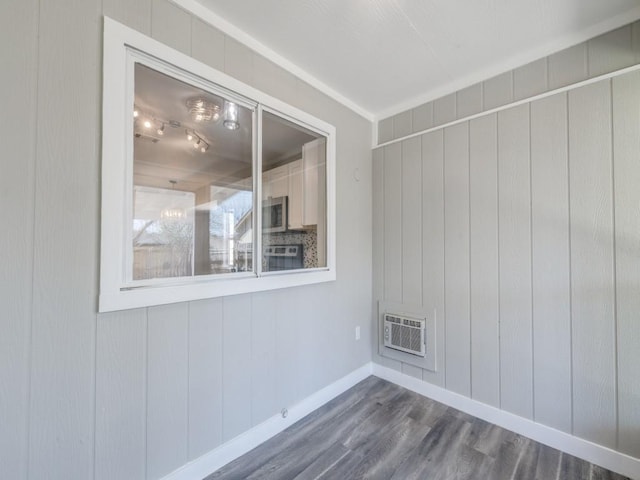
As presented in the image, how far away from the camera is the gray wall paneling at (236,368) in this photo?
1.61m

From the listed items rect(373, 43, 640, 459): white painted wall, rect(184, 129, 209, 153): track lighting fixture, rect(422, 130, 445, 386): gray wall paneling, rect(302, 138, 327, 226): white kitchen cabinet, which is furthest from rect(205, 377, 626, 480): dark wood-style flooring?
rect(184, 129, 209, 153): track lighting fixture

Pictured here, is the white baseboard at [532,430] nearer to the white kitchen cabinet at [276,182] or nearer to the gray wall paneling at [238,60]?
the white kitchen cabinet at [276,182]

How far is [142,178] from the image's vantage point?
1484mm

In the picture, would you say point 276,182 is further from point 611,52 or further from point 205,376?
point 611,52

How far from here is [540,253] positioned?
1.79 meters

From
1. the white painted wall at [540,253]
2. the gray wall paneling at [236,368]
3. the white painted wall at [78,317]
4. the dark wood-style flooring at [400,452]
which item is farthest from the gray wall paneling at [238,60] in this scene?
the dark wood-style flooring at [400,452]

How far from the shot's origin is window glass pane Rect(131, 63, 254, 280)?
141cm

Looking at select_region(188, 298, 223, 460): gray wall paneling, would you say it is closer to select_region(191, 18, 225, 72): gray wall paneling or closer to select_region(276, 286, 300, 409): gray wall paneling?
select_region(276, 286, 300, 409): gray wall paneling

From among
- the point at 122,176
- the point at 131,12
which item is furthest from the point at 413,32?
the point at 122,176

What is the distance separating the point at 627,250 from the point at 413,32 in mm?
1756

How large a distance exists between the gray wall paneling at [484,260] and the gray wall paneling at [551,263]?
226mm

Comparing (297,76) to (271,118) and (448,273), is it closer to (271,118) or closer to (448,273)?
(271,118)

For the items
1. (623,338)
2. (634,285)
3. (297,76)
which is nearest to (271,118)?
(297,76)

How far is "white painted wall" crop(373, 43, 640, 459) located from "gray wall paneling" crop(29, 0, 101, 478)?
2.19m
